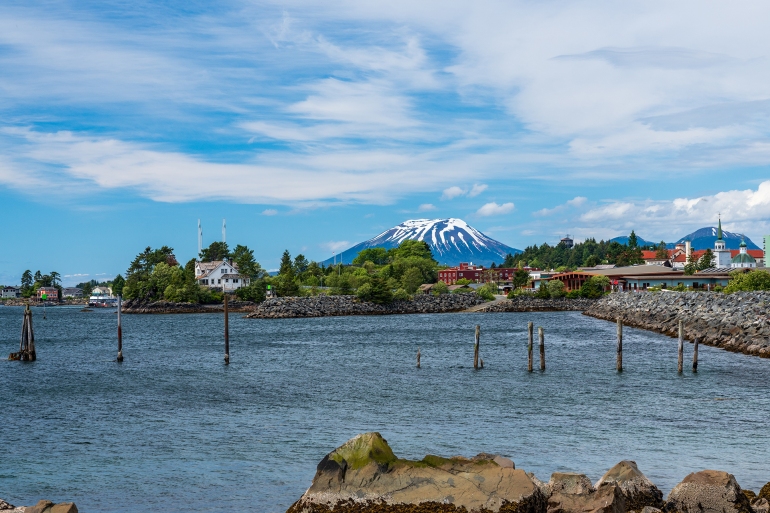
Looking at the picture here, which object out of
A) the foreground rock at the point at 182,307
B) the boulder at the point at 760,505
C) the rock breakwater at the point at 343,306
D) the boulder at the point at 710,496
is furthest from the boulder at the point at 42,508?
the foreground rock at the point at 182,307

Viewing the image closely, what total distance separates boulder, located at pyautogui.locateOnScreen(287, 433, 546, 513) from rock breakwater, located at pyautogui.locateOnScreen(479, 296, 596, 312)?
4205 inches

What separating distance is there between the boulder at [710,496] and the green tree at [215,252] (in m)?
177

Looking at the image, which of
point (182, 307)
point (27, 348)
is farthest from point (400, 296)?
point (27, 348)

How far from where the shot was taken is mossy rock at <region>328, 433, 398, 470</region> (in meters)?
12.4

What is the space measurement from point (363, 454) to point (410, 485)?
36.7 inches

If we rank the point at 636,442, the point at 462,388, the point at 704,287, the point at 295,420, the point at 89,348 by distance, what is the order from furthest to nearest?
the point at 704,287 < the point at 89,348 < the point at 462,388 < the point at 295,420 < the point at 636,442

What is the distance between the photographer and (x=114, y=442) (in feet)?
71.8

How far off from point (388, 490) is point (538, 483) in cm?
266

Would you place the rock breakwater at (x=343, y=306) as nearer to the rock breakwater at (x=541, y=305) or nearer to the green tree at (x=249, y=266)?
Answer: the rock breakwater at (x=541, y=305)

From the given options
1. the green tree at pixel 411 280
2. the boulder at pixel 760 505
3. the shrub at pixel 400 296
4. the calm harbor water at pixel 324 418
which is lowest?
the calm harbor water at pixel 324 418

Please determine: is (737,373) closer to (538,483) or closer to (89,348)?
(538,483)

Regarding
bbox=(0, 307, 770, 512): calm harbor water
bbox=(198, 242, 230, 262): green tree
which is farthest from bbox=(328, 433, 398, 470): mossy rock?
bbox=(198, 242, 230, 262): green tree

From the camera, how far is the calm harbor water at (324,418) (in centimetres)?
1750

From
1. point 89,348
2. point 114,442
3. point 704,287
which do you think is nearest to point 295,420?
point 114,442
